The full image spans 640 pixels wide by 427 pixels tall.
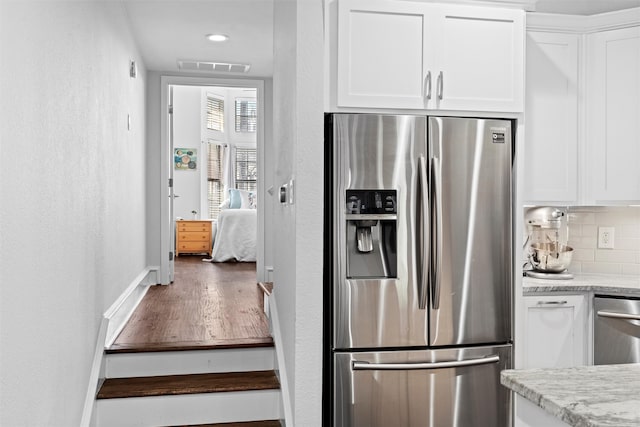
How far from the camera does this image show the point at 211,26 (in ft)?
14.4

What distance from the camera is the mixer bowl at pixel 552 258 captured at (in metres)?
3.20

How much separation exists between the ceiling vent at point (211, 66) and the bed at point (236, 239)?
9.94 feet

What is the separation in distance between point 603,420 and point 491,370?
1.79 meters

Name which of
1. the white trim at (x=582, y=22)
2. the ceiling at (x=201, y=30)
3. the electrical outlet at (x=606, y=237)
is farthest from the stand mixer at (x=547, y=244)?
the ceiling at (x=201, y=30)

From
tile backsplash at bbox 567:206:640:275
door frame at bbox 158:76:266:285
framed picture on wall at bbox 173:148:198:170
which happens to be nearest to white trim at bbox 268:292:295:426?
tile backsplash at bbox 567:206:640:275

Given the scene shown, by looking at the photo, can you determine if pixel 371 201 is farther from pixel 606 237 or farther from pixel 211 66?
pixel 211 66

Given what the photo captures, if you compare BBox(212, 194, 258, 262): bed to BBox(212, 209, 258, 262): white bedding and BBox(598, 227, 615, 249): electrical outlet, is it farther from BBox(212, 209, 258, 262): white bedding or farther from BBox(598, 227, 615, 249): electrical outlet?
BBox(598, 227, 615, 249): electrical outlet

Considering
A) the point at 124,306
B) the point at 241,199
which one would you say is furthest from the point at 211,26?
the point at 241,199

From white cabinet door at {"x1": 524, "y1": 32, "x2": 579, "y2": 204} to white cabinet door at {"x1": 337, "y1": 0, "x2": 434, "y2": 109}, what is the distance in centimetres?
88

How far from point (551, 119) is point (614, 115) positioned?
0.37m

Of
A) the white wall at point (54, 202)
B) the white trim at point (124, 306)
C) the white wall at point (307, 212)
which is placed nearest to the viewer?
the white wall at point (54, 202)

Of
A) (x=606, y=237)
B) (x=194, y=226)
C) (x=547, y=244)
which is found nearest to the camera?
(x=547, y=244)

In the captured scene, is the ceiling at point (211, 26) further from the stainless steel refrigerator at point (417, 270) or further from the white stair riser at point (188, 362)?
the white stair riser at point (188, 362)

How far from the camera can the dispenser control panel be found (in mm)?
2477
